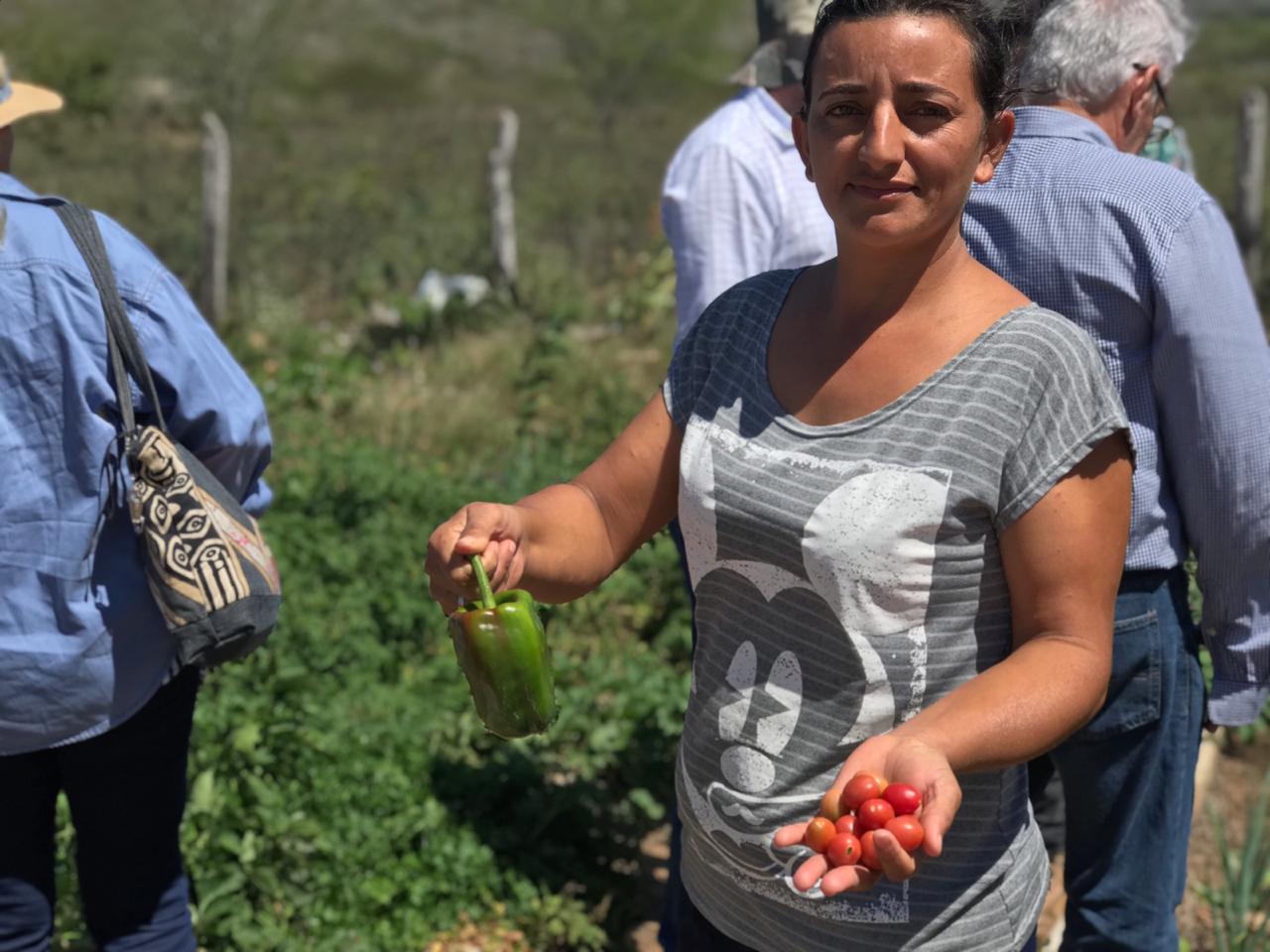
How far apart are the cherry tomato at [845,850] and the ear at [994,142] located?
0.80 metres

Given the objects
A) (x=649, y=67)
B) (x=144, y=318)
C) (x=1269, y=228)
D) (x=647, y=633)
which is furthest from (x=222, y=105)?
(x=144, y=318)

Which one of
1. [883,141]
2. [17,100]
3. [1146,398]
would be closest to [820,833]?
[883,141]

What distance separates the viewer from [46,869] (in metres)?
2.43

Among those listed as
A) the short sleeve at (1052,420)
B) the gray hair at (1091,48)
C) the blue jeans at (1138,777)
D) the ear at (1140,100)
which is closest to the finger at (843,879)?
the short sleeve at (1052,420)

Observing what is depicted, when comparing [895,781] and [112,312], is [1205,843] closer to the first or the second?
[895,781]

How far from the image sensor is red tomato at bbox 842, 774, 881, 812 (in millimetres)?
1394

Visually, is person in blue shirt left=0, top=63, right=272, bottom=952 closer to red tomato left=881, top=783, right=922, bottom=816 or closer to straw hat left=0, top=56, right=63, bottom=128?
straw hat left=0, top=56, right=63, bottom=128

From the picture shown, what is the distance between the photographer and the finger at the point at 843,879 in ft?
4.52

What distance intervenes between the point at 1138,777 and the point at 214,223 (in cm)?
899

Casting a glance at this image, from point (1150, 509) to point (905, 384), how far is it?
731mm

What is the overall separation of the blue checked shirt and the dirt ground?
138 cm

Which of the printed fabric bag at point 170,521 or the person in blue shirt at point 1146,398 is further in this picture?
the printed fabric bag at point 170,521

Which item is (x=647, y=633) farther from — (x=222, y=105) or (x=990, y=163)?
(x=222, y=105)

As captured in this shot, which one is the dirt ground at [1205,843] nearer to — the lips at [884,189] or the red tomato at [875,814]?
the red tomato at [875,814]
